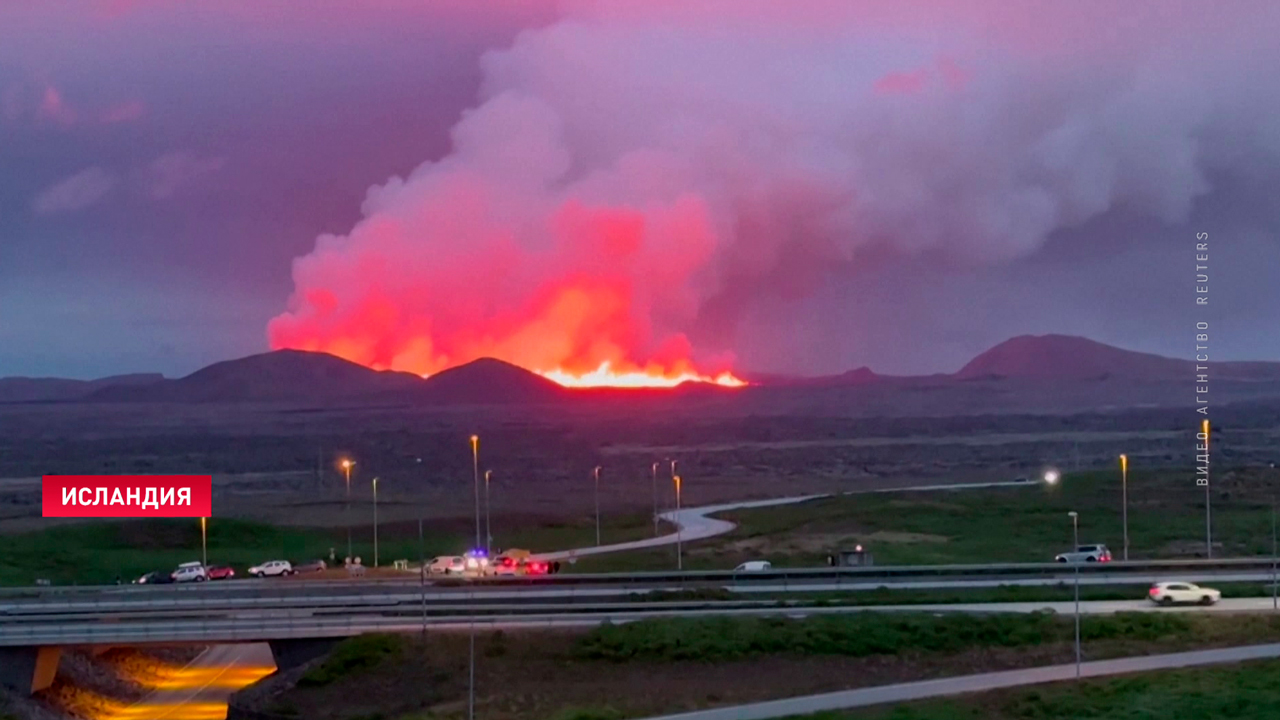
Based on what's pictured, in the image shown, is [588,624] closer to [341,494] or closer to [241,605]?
[241,605]

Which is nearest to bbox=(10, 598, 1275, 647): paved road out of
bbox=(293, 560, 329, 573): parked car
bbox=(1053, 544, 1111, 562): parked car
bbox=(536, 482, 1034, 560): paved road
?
bbox=(1053, 544, 1111, 562): parked car

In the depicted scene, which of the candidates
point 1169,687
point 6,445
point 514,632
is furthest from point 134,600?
point 6,445

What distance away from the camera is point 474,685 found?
1748 inches

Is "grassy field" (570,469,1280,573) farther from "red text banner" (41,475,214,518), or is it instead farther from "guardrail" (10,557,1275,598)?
"red text banner" (41,475,214,518)

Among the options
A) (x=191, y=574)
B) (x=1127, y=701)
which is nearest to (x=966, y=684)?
(x=1127, y=701)

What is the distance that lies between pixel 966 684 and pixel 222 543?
207 ft

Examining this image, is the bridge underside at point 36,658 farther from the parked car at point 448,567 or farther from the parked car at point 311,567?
the parked car at point 311,567

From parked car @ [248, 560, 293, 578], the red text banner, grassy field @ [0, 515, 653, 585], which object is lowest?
grassy field @ [0, 515, 653, 585]

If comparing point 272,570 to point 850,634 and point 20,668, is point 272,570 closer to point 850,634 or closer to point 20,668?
point 20,668

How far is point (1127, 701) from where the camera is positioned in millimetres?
37312

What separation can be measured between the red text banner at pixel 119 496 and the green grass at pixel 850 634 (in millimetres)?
21070

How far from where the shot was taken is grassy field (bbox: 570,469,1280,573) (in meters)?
75.6

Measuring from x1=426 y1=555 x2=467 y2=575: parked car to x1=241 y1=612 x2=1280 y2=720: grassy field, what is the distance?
22.3m

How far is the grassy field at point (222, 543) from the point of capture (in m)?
82.6
